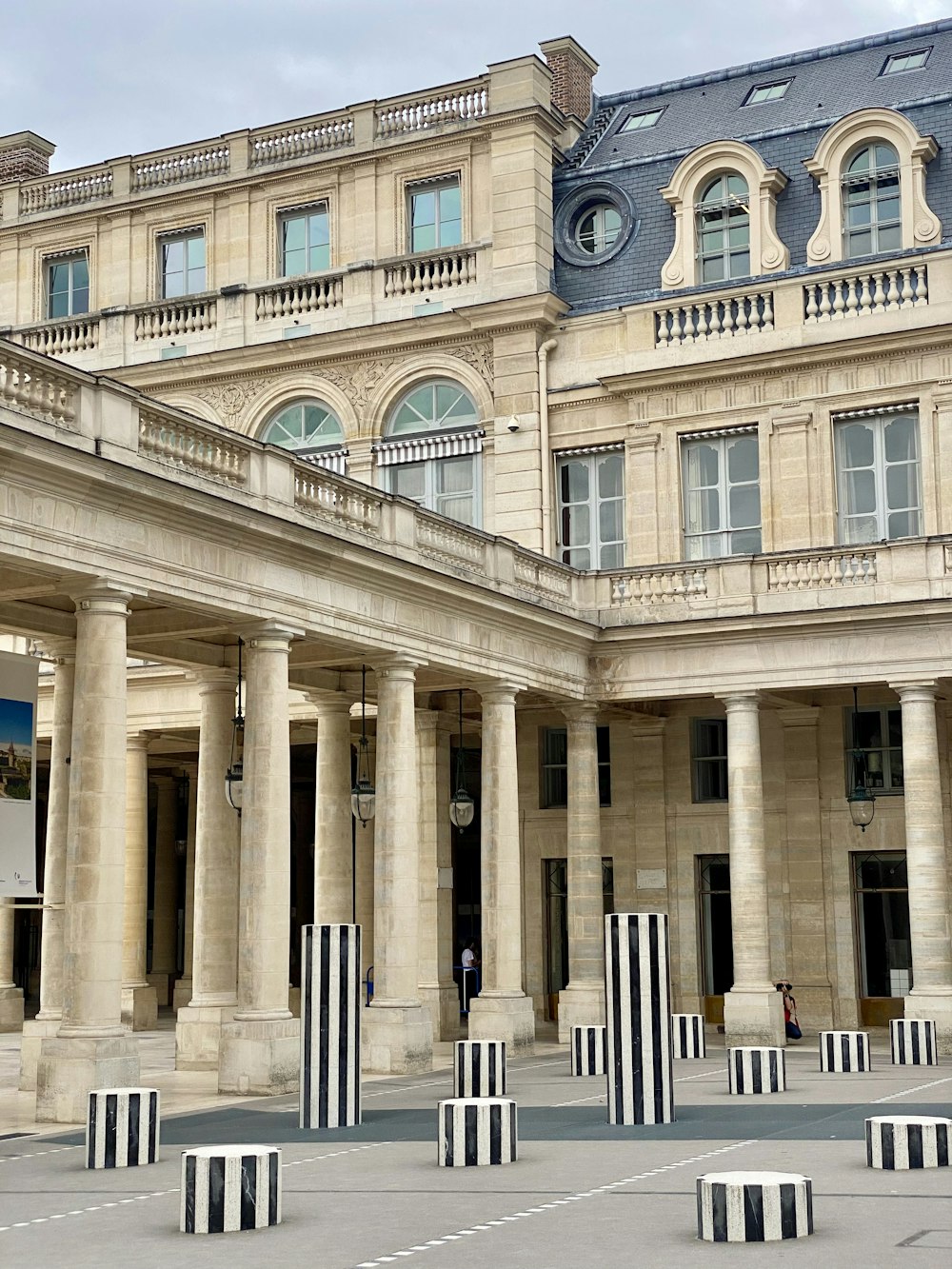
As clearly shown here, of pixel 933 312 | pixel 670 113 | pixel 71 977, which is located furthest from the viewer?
pixel 670 113

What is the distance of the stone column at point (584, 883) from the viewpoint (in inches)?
1174

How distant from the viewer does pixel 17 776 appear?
20.3 m

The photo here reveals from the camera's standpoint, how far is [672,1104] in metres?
17.4

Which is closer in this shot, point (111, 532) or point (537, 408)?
point (111, 532)

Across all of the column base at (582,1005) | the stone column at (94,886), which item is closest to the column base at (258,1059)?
the stone column at (94,886)

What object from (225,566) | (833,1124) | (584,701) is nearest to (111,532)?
(225,566)

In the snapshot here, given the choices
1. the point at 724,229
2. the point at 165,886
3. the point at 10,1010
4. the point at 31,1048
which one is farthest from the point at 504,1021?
the point at 165,886

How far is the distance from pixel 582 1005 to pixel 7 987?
13238 mm

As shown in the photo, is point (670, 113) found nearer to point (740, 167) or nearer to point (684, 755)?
point (740, 167)

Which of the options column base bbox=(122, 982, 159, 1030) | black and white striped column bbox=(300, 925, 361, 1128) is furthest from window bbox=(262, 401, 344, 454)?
black and white striped column bbox=(300, 925, 361, 1128)

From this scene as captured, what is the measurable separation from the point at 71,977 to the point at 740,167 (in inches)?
842

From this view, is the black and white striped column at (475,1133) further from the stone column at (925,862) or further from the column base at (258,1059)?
the stone column at (925,862)

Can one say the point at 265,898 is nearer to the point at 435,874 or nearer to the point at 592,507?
the point at 435,874

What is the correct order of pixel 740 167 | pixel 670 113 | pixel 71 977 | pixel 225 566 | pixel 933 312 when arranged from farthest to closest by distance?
pixel 670 113 → pixel 740 167 → pixel 933 312 → pixel 225 566 → pixel 71 977
